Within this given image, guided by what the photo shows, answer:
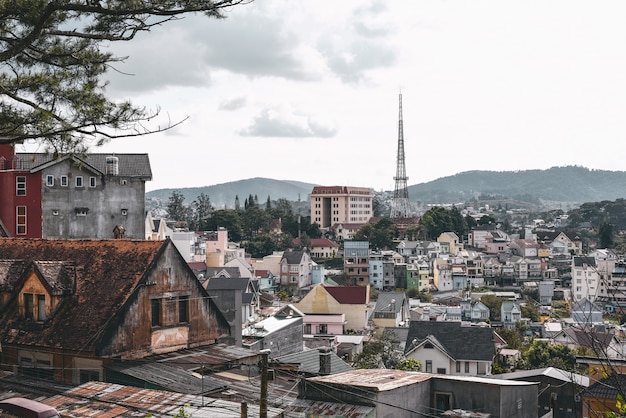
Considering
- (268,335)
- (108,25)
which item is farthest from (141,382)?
(268,335)

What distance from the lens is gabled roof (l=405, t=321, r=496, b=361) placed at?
42844 millimetres

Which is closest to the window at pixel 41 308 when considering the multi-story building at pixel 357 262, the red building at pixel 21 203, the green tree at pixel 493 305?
the red building at pixel 21 203

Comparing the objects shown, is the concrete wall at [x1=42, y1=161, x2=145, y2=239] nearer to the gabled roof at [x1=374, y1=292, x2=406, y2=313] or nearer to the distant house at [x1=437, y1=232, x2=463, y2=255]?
the gabled roof at [x1=374, y1=292, x2=406, y2=313]

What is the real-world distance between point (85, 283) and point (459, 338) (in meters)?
30.8

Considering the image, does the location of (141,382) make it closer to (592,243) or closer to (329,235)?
(329,235)

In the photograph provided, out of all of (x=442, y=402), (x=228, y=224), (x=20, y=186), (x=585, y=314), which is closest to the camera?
(x=585, y=314)

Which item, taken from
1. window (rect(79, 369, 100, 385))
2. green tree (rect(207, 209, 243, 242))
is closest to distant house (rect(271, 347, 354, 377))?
window (rect(79, 369, 100, 385))

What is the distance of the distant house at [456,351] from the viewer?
4275 centimetres

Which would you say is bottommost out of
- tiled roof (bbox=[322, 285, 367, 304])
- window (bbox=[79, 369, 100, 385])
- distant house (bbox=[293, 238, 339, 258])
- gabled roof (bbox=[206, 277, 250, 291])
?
tiled roof (bbox=[322, 285, 367, 304])

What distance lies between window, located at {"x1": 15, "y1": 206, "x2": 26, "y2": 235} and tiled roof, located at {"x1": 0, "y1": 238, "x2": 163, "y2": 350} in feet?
22.1

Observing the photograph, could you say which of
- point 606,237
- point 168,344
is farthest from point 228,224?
point 168,344

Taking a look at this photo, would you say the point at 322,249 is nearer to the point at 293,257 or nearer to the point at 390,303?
the point at 293,257

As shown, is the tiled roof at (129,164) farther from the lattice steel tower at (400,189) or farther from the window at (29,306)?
the lattice steel tower at (400,189)

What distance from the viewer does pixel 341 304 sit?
6175 centimetres
